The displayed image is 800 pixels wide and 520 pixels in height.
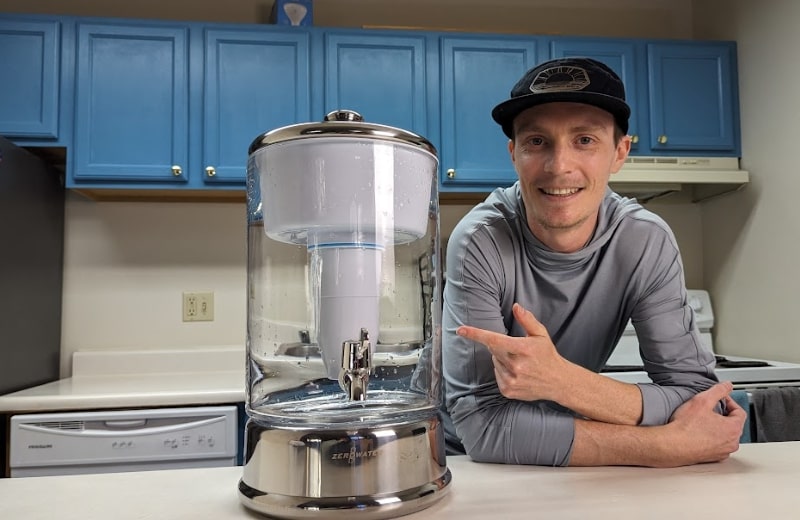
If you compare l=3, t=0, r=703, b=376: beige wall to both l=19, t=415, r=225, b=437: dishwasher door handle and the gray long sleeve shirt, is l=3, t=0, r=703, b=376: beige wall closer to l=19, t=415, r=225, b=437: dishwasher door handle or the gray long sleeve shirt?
l=19, t=415, r=225, b=437: dishwasher door handle

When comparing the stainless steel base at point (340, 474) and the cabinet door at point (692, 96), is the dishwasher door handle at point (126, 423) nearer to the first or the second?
the stainless steel base at point (340, 474)

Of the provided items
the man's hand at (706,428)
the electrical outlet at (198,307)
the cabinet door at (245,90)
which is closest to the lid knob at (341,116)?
the man's hand at (706,428)

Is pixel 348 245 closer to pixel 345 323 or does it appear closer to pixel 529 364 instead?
pixel 345 323

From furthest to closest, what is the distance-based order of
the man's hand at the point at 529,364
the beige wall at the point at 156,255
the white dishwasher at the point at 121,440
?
the beige wall at the point at 156,255 < the white dishwasher at the point at 121,440 < the man's hand at the point at 529,364

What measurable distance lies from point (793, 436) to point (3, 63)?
113 inches

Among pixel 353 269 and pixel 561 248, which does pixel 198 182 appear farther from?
pixel 353 269

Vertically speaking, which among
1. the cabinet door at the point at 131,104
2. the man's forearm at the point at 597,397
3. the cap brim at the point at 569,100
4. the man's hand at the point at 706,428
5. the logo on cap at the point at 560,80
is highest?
the cabinet door at the point at 131,104

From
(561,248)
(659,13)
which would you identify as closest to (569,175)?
(561,248)

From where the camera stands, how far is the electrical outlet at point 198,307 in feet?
8.04

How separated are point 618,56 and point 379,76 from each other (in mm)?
976

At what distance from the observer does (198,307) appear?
96.7 inches

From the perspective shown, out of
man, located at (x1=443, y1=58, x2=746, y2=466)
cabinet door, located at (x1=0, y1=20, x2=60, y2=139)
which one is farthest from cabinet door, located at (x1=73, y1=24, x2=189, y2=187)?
man, located at (x1=443, y1=58, x2=746, y2=466)

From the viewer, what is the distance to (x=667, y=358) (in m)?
1.03

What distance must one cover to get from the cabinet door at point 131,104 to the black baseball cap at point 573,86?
1.52 metres
